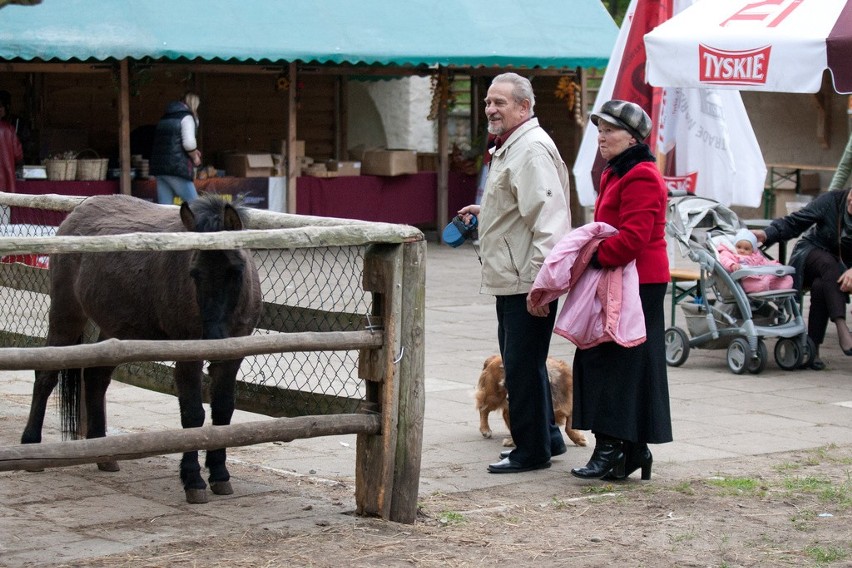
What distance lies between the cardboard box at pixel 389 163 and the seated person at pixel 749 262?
9.07m

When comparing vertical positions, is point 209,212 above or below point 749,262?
above

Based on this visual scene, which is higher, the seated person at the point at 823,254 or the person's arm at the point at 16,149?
the person's arm at the point at 16,149

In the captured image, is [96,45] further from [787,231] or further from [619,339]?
[619,339]

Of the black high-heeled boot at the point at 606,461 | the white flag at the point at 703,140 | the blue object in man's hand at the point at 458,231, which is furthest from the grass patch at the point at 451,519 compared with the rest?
the white flag at the point at 703,140

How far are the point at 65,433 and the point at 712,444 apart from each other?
11.8 ft

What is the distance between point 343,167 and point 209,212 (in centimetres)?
1275

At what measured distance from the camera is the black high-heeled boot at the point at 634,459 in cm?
639

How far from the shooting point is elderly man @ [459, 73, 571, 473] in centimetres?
625

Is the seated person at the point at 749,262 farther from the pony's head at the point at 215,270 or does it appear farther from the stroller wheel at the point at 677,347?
the pony's head at the point at 215,270

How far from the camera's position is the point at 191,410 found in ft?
19.1

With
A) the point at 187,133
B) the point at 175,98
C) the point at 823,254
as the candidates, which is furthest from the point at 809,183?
the point at 823,254

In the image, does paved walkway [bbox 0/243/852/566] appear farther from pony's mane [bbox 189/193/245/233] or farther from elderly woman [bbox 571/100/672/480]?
pony's mane [bbox 189/193/245/233]

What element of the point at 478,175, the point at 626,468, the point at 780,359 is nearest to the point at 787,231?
the point at 780,359

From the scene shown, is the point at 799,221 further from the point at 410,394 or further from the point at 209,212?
the point at 209,212
